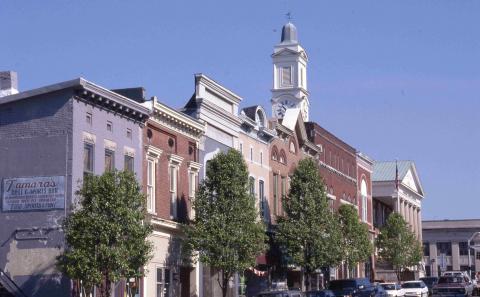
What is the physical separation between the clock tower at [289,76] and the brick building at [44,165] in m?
59.7

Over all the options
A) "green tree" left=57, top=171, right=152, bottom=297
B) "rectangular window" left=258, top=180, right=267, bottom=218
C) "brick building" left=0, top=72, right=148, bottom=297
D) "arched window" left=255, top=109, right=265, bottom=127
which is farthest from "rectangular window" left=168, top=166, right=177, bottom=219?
"arched window" left=255, top=109, right=265, bottom=127

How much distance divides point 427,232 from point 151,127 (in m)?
99.0

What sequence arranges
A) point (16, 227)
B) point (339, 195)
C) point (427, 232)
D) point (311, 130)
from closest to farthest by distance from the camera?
point (16, 227)
point (311, 130)
point (339, 195)
point (427, 232)

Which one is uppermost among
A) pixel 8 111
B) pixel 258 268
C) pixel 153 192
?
pixel 8 111

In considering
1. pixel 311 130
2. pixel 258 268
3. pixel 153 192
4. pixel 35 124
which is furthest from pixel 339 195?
pixel 35 124

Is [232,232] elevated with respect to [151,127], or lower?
lower

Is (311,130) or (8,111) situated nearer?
(8,111)

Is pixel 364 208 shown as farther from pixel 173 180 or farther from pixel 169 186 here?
pixel 169 186

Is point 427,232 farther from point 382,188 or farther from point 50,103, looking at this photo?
point 50,103

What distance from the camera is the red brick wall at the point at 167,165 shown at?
134 feet

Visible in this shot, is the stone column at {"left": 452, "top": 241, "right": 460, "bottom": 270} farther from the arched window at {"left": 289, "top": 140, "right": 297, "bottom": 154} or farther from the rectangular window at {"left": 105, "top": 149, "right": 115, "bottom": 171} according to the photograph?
the rectangular window at {"left": 105, "top": 149, "right": 115, "bottom": 171}

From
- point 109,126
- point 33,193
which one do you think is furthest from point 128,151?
point 33,193

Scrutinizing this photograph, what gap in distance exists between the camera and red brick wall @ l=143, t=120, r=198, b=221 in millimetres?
40844

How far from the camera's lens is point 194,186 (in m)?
44.9
